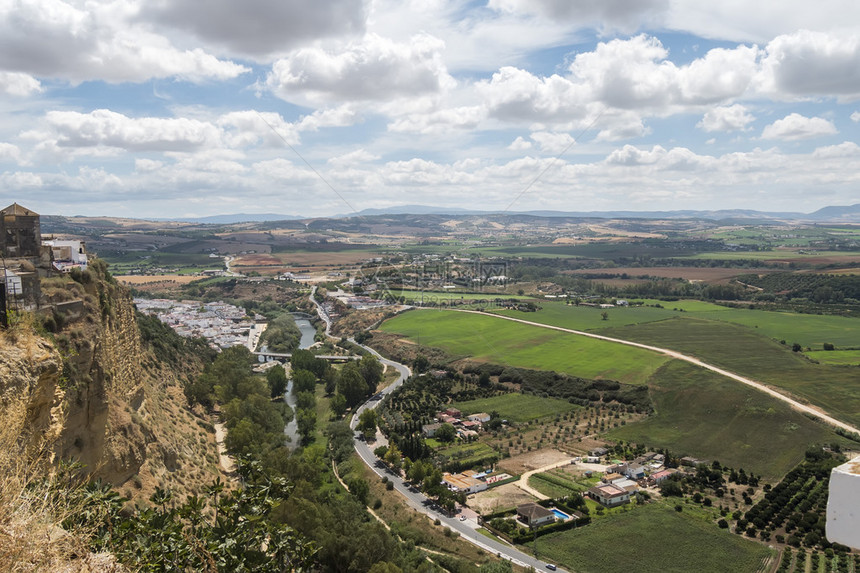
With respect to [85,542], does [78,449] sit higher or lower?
lower

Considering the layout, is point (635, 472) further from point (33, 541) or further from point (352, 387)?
point (33, 541)

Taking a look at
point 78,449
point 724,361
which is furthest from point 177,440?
point 724,361

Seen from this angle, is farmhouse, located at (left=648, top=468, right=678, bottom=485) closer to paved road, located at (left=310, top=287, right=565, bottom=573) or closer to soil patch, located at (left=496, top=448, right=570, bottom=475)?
soil patch, located at (left=496, top=448, right=570, bottom=475)

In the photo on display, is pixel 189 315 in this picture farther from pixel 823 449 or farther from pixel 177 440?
pixel 823 449

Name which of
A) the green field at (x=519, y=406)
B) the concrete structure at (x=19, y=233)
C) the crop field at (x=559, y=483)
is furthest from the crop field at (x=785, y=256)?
the concrete structure at (x=19, y=233)

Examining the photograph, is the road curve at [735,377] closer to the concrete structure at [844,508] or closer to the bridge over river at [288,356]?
the bridge over river at [288,356]
